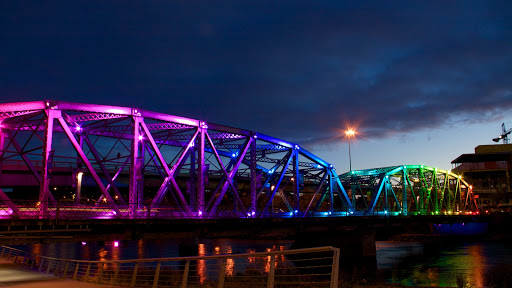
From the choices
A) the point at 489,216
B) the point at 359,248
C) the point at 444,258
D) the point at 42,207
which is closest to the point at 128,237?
the point at 42,207

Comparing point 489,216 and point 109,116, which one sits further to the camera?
point 489,216

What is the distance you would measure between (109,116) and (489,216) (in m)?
87.0

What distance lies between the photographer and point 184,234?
3017 centimetres

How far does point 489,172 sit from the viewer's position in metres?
160

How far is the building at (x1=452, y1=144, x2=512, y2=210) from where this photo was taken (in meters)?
143

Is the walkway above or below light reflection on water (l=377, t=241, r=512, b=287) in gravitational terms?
above

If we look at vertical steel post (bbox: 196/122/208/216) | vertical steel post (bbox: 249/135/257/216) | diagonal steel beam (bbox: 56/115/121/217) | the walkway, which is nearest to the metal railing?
the walkway

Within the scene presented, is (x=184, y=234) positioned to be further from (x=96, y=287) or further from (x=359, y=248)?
(x=359, y=248)

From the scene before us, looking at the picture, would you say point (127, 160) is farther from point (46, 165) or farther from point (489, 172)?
point (489, 172)

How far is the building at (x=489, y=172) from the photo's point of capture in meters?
143

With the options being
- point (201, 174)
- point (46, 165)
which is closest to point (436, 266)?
point (201, 174)

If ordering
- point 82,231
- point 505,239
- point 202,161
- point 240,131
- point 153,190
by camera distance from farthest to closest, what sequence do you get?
point 153,190 < point 505,239 < point 240,131 < point 202,161 < point 82,231

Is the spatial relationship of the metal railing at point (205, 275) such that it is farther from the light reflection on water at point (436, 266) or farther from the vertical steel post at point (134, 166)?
the light reflection on water at point (436, 266)

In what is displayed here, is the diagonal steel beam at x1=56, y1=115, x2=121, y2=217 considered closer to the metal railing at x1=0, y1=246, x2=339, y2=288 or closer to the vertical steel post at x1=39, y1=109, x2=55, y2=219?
the vertical steel post at x1=39, y1=109, x2=55, y2=219
